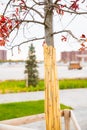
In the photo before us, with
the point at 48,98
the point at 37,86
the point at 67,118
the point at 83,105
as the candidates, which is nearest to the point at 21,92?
the point at 37,86

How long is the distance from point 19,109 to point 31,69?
16.9ft

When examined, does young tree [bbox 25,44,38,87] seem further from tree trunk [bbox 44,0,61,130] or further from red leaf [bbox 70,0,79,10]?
red leaf [bbox 70,0,79,10]

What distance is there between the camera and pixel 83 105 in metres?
8.66

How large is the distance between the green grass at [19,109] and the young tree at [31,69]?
4.17 metres

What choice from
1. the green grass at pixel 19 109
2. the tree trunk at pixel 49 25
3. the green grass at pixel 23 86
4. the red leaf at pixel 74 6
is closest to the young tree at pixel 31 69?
the green grass at pixel 23 86

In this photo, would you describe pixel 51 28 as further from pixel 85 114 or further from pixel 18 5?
pixel 85 114

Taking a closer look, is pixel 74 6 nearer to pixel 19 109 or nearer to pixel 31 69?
pixel 19 109

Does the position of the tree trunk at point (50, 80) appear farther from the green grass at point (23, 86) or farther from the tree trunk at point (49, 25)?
the green grass at point (23, 86)

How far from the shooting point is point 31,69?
12.7 m

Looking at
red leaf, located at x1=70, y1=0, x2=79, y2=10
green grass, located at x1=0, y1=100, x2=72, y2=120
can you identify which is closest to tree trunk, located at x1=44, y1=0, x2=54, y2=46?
red leaf, located at x1=70, y1=0, x2=79, y2=10

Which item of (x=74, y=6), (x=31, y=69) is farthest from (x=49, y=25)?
(x=31, y=69)

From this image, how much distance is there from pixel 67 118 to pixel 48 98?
3.87ft

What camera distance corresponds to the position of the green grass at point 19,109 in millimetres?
6922

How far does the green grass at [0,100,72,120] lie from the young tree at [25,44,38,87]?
164 inches
